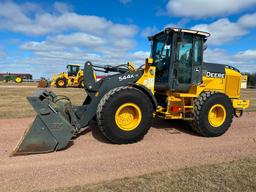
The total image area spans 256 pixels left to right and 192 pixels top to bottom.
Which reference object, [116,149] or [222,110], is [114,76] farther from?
[222,110]

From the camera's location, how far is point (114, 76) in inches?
237

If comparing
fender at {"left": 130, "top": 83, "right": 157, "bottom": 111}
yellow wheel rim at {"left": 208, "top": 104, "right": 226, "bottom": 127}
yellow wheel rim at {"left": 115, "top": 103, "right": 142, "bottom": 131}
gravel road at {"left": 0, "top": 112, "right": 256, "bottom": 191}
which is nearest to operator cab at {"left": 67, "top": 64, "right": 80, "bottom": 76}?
gravel road at {"left": 0, "top": 112, "right": 256, "bottom": 191}

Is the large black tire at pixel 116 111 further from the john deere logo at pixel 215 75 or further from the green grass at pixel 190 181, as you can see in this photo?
the john deere logo at pixel 215 75

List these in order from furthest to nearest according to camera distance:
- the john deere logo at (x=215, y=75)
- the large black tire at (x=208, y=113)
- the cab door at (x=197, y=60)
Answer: the john deere logo at (x=215, y=75) → the cab door at (x=197, y=60) → the large black tire at (x=208, y=113)

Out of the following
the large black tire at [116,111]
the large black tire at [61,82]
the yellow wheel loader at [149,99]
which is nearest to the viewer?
the yellow wheel loader at [149,99]

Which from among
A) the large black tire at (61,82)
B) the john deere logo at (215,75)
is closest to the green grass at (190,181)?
the john deere logo at (215,75)

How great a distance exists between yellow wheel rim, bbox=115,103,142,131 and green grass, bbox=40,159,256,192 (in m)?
1.67

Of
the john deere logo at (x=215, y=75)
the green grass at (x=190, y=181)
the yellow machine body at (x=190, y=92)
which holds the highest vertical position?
the john deere logo at (x=215, y=75)

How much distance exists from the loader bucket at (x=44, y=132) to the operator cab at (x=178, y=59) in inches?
112

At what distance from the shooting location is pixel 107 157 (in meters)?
Answer: 4.77

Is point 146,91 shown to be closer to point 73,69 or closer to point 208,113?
point 208,113

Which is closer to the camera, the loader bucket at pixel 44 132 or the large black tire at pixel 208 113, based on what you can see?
the loader bucket at pixel 44 132

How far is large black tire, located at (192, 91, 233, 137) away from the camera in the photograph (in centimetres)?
634

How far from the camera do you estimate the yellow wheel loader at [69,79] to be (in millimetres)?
28641
